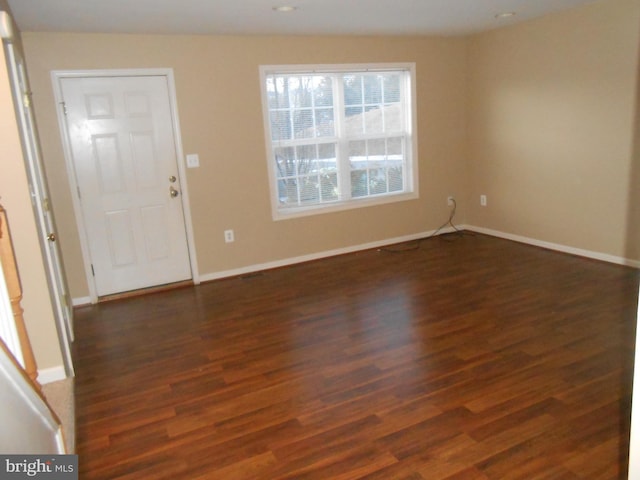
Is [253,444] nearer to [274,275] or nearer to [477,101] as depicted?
[274,275]

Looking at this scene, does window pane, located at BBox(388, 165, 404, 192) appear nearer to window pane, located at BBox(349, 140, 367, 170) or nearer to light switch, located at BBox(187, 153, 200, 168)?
window pane, located at BBox(349, 140, 367, 170)

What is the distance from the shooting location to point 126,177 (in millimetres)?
4258

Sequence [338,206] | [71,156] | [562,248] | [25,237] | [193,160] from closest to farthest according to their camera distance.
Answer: [25,237], [71,156], [193,160], [562,248], [338,206]

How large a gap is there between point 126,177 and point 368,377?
2805mm

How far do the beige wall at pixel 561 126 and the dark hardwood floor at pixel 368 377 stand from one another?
0.54 metres

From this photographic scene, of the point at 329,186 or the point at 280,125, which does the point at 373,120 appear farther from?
the point at 280,125

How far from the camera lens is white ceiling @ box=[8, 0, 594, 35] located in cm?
322

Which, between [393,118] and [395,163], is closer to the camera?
[393,118]

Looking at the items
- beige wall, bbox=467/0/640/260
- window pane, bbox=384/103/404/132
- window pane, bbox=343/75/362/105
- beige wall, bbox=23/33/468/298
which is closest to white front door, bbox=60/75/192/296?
beige wall, bbox=23/33/468/298

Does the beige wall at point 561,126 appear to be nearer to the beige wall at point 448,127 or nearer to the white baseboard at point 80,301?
the beige wall at point 448,127

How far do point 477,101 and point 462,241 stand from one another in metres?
1.60

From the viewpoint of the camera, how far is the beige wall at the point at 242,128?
3988 mm

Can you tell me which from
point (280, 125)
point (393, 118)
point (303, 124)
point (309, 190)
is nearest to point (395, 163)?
point (393, 118)

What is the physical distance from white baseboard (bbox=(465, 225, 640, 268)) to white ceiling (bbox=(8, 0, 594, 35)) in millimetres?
2202
